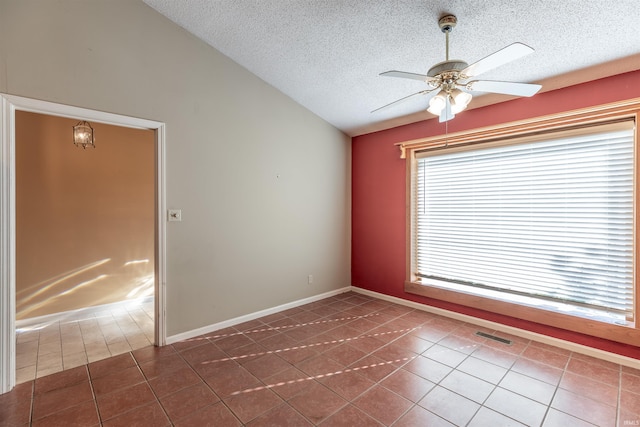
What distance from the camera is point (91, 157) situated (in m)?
3.82

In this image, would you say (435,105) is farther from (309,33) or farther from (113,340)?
(113,340)

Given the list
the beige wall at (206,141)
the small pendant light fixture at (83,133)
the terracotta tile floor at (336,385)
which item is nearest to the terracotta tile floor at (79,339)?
the terracotta tile floor at (336,385)

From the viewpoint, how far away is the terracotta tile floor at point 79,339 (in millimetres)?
2559

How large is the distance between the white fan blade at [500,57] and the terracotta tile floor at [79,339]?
12.0 ft

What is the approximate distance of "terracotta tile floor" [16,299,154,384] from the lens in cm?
256

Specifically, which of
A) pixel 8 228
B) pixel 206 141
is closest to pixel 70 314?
pixel 8 228

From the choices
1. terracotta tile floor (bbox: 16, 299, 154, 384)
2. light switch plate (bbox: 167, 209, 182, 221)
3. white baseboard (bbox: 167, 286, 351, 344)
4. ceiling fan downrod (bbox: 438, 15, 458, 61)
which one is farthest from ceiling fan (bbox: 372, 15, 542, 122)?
terracotta tile floor (bbox: 16, 299, 154, 384)

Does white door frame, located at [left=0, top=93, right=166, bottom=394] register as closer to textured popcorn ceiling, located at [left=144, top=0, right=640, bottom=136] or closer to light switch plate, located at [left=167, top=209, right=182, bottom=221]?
light switch plate, located at [left=167, top=209, right=182, bottom=221]

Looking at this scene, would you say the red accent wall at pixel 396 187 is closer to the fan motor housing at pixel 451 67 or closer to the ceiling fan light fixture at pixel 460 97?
the ceiling fan light fixture at pixel 460 97

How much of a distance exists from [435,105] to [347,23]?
3.93 feet

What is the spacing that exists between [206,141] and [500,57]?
8.97ft

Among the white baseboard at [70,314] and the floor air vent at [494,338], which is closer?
the floor air vent at [494,338]

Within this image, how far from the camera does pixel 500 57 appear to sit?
1686 millimetres

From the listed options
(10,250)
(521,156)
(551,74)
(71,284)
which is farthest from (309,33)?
(71,284)
